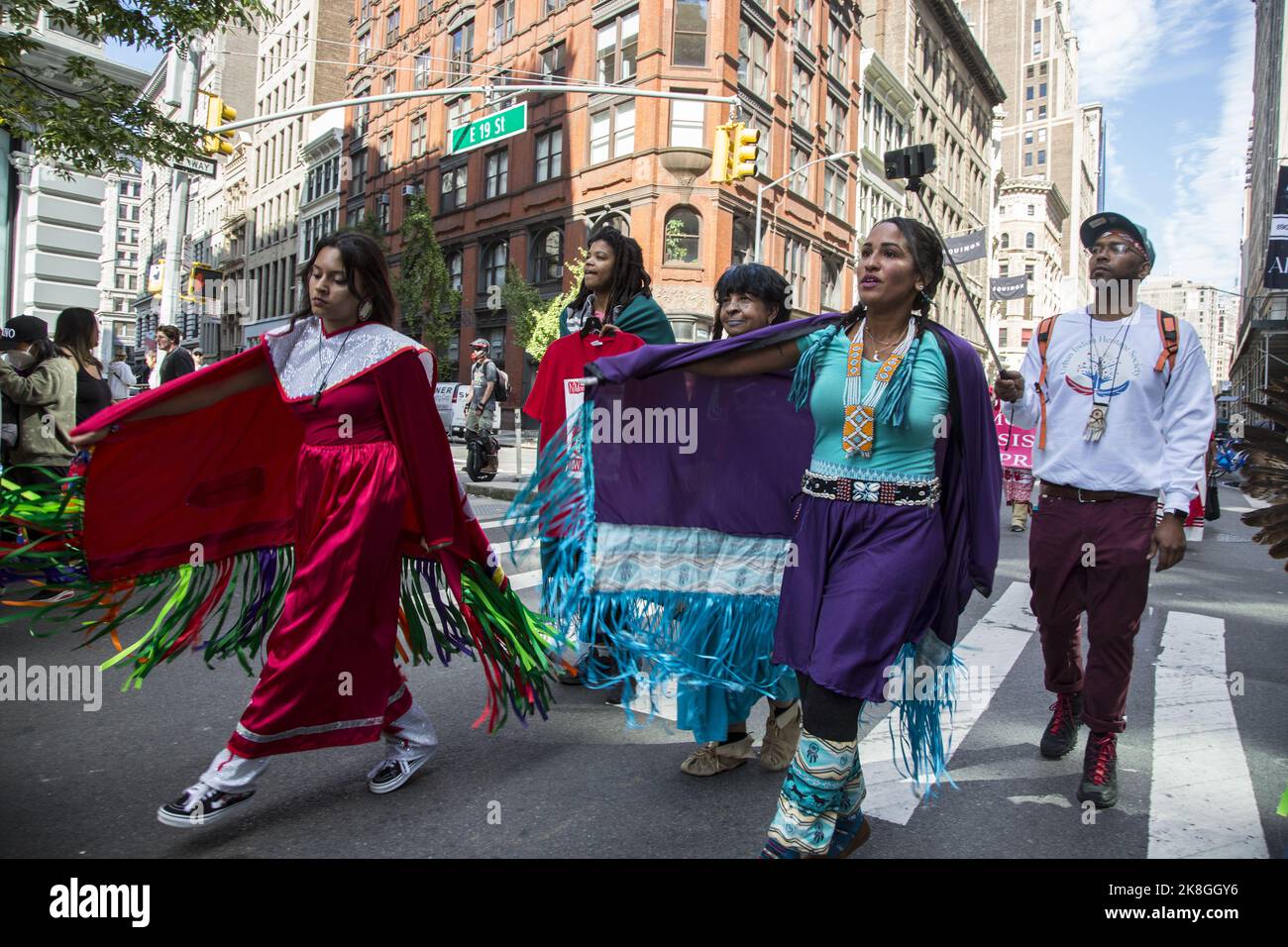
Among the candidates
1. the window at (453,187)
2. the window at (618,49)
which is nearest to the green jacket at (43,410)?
the window at (618,49)

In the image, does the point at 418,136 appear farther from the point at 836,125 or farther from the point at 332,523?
the point at 332,523

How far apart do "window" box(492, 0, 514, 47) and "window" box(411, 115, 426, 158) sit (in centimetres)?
558

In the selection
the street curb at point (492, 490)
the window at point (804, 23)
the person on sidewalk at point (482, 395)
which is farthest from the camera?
the window at point (804, 23)

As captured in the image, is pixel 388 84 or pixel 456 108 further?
pixel 388 84

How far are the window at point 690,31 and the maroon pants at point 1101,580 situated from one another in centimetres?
2892

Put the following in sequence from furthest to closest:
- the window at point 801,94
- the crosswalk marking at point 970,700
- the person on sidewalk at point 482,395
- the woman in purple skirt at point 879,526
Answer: the window at point 801,94 < the person on sidewalk at point 482,395 < the crosswalk marking at point 970,700 < the woman in purple skirt at point 879,526

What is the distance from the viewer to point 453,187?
37688 mm

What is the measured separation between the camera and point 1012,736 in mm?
4156

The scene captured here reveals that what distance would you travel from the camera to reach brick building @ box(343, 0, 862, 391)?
29.0 m

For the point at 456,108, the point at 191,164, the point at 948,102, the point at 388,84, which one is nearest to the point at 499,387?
the point at 191,164

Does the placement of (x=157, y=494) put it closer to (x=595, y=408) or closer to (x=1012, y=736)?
(x=595, y=408)

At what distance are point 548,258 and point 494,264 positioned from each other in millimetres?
3539

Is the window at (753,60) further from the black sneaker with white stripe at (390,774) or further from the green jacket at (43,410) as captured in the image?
the black sneaker with white stripe at (390,774)

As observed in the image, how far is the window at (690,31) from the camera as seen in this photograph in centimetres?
2920
